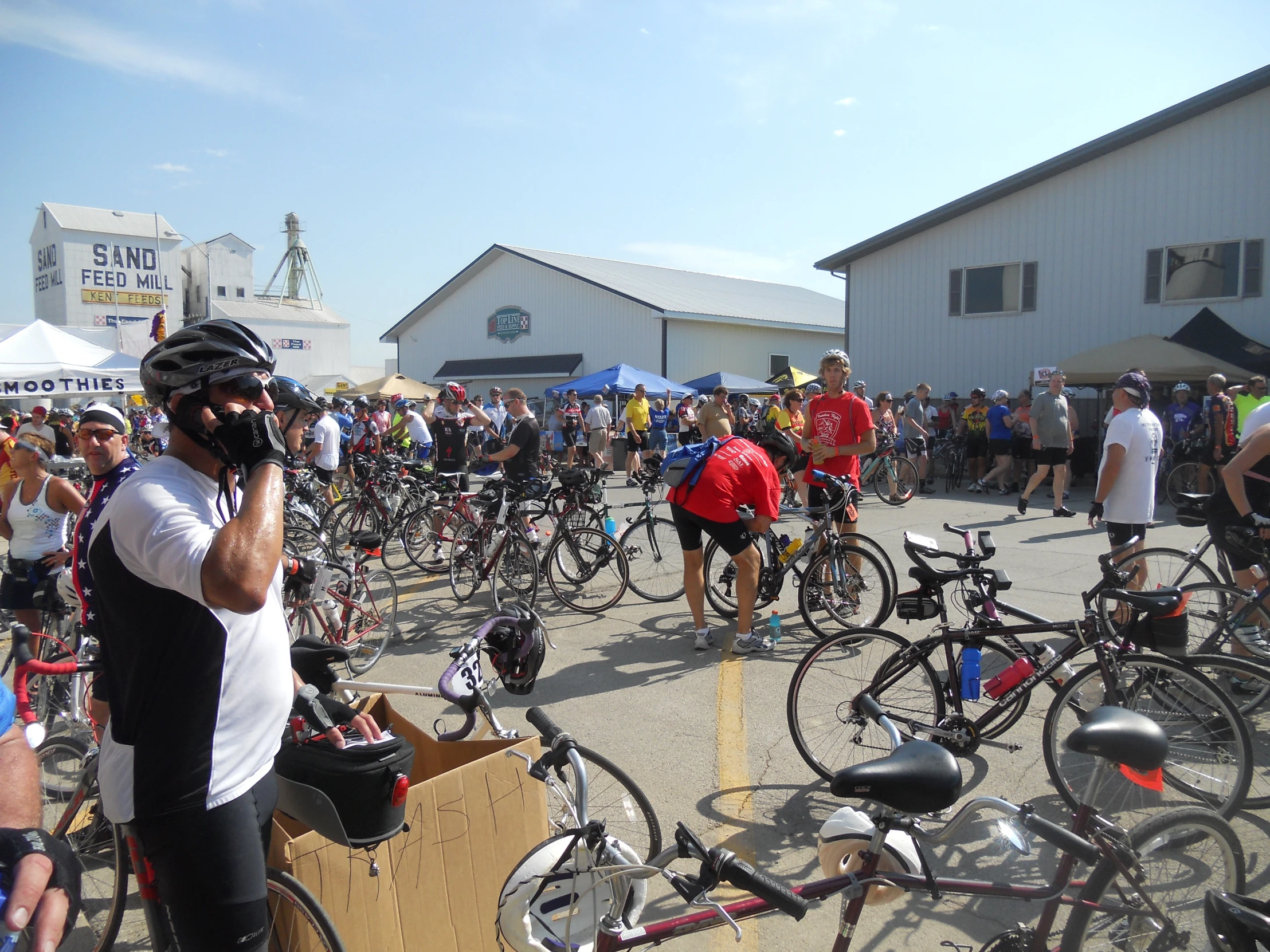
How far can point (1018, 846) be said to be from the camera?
195 cm

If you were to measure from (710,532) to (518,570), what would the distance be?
2.31 m

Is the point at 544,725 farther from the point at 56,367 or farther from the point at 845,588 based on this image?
the point at 56,367

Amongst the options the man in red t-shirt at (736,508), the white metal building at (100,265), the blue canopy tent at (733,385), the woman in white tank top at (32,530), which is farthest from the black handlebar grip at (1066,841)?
the white metal building at (100,265)

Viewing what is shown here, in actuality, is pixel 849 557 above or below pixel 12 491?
below

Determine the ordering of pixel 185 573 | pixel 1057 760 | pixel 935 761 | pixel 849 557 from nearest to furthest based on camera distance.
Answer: pixel 185 573 < pixel 935 761 < pixel 1057 760 < pixel 849 557

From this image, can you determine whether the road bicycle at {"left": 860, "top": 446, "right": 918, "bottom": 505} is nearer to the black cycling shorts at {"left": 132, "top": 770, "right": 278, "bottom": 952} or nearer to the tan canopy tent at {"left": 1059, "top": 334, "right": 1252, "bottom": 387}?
the tan canopy tent at {"left": 1059, "top": 334, "right": 1252, "bottom": 387}

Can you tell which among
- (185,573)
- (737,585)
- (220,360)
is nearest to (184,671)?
(185,573)

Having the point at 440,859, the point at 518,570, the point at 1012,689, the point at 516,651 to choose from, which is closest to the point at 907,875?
the point at 440,859

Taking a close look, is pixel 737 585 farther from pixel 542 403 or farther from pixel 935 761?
pixel 542 403

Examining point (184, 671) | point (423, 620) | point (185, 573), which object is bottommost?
point (423, 620)

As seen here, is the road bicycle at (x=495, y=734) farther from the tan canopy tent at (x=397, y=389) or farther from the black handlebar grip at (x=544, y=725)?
the tan canopy tent at (x=397, y=389)

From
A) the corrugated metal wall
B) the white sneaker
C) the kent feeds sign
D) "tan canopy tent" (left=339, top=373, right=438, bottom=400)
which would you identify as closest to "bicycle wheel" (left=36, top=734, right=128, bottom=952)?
the white sneaker

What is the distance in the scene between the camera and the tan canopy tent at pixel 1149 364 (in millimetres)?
15172

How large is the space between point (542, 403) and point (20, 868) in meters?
29.4
